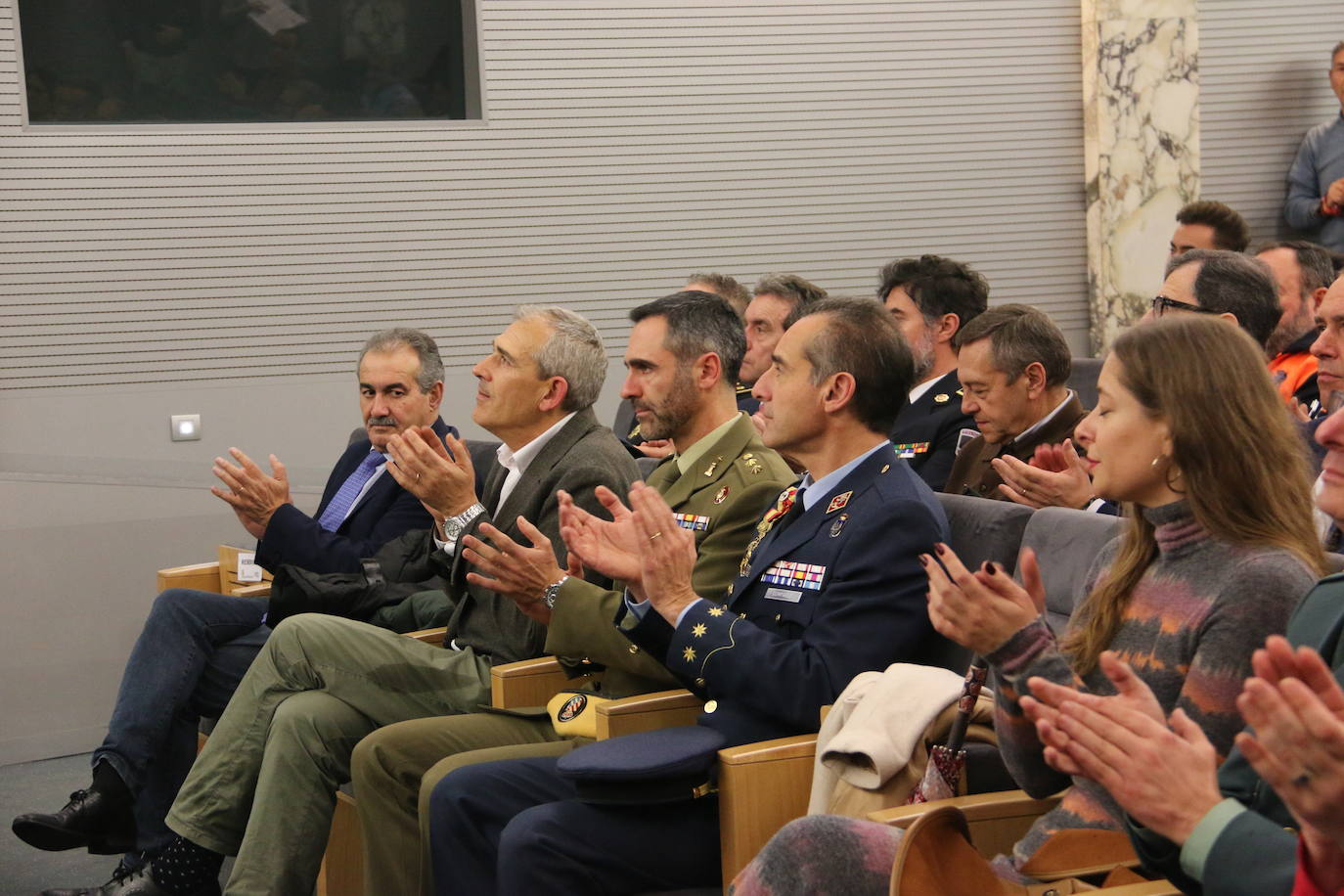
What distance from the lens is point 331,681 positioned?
115 inches

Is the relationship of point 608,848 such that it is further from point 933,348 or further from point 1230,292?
point 933,348

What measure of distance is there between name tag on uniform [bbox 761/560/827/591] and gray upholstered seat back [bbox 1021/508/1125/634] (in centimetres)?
33

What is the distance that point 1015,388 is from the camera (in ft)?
11.1

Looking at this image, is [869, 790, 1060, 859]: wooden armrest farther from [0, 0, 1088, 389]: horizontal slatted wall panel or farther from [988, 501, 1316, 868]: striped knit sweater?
[0, 0, 1088, 389]: horizontal slatted wall panel

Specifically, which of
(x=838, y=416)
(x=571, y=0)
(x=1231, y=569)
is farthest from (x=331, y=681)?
(x=571, y=0)

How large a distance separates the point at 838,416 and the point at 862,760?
2.38 feet

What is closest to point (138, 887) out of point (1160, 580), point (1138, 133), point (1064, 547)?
point (1064, 547)

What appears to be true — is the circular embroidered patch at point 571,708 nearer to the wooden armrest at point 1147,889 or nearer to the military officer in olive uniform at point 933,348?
the wooden armrest at point 1147,889

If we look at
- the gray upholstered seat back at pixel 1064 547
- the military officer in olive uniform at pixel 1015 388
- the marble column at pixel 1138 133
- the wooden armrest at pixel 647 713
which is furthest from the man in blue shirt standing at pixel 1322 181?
the wooden armrest at pixel 647 713

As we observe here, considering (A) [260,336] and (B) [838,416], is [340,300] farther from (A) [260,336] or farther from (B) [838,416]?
(B) [838,416]

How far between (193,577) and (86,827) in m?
0.95

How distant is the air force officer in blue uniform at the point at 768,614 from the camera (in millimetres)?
2199

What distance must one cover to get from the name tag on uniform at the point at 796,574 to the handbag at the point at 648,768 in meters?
0.30

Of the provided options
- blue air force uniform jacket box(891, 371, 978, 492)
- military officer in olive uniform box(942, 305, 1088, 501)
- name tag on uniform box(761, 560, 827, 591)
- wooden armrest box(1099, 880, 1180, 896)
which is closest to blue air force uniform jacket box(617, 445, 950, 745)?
name tag on uniform box(761, 560, 827, 591)
